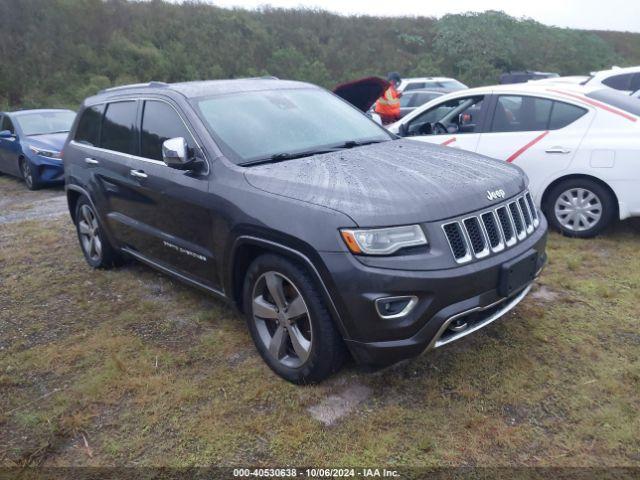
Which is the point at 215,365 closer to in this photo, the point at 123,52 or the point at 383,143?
the point at 383,143

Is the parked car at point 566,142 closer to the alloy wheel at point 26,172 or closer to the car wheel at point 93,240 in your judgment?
the car wheel at point 93,240

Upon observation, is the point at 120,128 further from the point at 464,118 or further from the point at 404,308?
the point at 464,118

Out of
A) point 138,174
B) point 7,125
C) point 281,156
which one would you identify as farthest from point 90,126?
point 7,125

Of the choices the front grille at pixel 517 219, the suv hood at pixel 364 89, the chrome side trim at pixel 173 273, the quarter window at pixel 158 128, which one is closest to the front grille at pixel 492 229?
the front grille at pixel 517 219

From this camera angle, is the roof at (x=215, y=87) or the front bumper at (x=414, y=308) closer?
the front bumper at (x=414, y=308)

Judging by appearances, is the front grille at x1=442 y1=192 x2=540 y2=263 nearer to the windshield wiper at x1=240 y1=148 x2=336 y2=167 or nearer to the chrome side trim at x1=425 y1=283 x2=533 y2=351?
the chrome side trim at x1=425 y1=283 x2=533 y2=351

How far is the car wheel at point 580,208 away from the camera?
537 centimetres

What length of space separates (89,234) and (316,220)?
11.6ft

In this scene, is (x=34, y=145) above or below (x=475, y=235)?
below

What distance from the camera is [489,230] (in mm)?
3049

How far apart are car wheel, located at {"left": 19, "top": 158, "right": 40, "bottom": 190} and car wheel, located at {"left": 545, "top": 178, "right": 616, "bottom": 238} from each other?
359 inches

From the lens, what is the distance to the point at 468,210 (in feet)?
9.68

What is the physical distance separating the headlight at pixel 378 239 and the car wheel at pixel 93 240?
3.23 meters

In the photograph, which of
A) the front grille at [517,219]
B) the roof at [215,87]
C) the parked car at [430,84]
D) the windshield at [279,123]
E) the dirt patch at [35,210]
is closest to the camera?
the front grille at [517,219]
